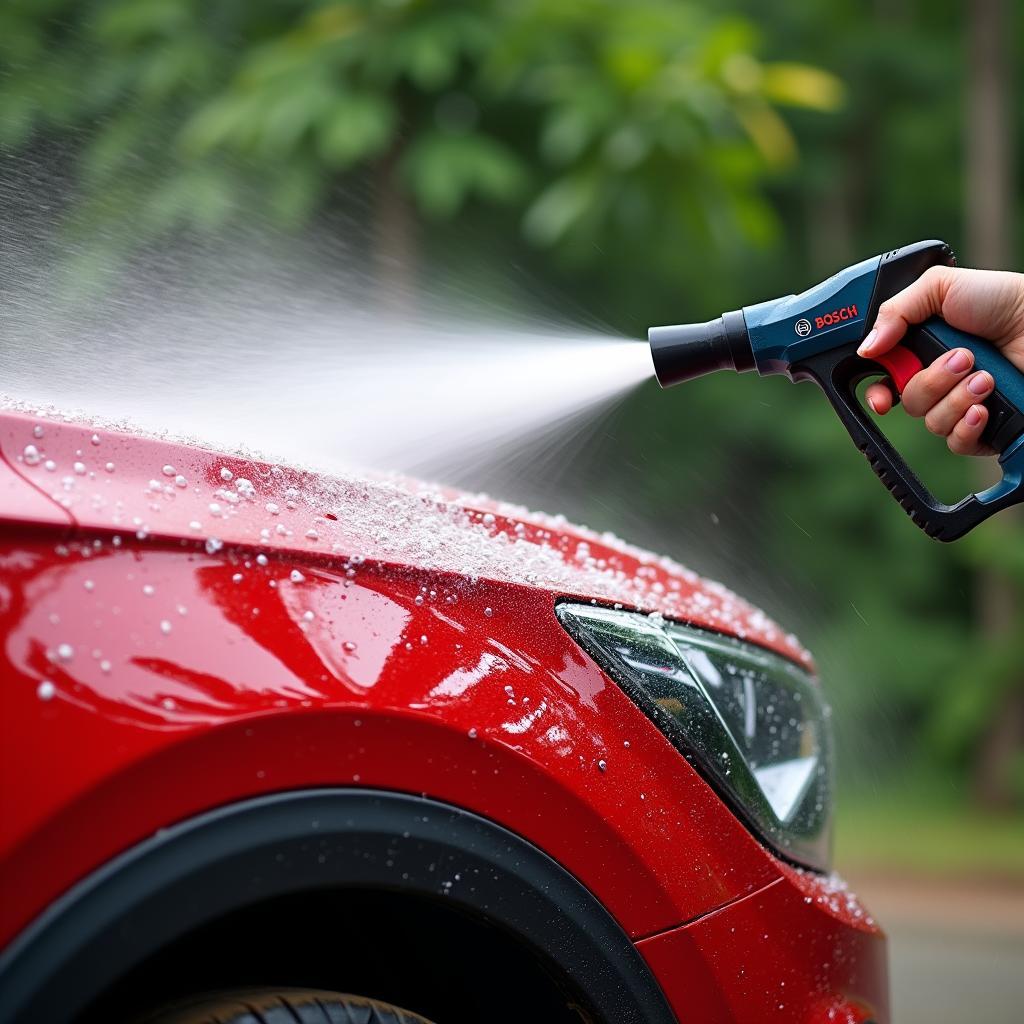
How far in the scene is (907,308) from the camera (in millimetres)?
1887

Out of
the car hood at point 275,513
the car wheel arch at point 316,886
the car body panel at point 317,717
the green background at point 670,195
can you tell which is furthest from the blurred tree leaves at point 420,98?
the car wheel arch at point 316,886

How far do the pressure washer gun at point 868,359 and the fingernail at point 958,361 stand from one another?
2 centimetres

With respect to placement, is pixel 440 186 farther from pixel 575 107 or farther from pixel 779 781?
pixel 779 781

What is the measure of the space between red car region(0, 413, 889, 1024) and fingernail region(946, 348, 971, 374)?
25.0 inches

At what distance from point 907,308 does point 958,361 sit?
12 cm

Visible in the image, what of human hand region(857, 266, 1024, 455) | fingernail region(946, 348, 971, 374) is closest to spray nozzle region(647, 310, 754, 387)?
human hand region(857, 266, 1024, 455)

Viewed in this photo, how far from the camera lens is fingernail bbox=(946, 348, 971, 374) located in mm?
1894

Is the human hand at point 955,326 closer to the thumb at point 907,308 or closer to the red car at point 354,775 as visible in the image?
the thumb at point 907,308

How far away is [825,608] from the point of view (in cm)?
890

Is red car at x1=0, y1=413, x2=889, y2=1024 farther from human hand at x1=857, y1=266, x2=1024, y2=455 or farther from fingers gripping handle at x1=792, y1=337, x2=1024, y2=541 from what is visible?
human hand at x1=857, y1=266, x2=1024, y2=455

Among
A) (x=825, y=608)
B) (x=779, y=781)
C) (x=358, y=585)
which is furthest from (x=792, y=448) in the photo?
(x=358, y=585)

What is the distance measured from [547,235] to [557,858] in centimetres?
455

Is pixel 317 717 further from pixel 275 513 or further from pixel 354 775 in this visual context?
pixel 275 513

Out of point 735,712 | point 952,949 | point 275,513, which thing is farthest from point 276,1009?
point 952,949
